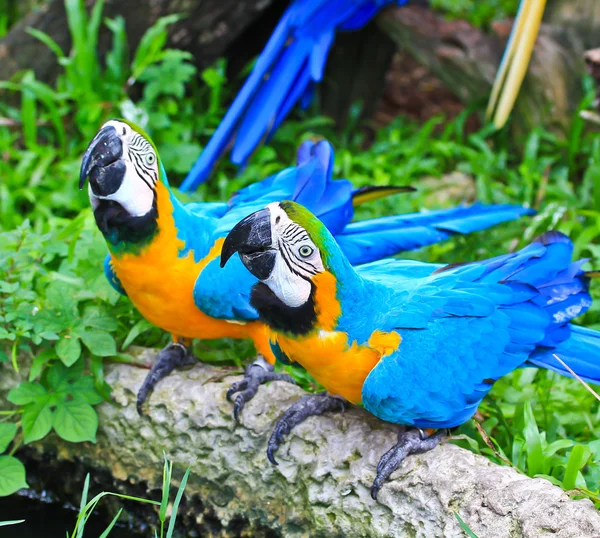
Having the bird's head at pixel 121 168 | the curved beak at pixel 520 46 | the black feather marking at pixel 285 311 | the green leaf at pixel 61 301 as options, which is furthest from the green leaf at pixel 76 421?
the curved beak at pixel 520 46

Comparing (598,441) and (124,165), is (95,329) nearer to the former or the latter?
(124,165)

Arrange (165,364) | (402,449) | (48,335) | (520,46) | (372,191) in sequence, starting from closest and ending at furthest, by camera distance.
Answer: (402,449)
(48,335)
(165,364)
(372,191)
(520,46)

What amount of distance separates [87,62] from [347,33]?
1.48 meters

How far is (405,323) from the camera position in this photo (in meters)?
1.91

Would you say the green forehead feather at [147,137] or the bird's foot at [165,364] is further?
the bird's foot at [165,364]

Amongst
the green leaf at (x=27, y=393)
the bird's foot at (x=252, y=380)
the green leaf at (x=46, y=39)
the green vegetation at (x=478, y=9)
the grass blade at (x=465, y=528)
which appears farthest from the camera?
the green vegetation at (x=478, y=9)

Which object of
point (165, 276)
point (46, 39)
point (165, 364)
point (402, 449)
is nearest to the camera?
point (402, 449)

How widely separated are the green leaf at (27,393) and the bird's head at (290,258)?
0.89m

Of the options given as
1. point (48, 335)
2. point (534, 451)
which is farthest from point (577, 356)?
point (48, 335)

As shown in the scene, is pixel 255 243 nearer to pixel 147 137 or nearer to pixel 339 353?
pixel 339 353

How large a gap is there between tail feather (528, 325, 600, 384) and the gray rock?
0.38 m

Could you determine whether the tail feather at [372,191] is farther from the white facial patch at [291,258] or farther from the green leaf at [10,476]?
the green leaf at [10,476]

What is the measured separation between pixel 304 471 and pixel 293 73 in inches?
82.7

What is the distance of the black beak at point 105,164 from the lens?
6.54ft
